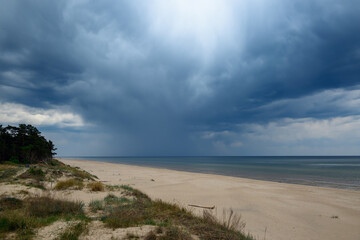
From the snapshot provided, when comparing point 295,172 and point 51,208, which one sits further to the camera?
point 295,172

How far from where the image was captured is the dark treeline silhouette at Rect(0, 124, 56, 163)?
32.7 metres

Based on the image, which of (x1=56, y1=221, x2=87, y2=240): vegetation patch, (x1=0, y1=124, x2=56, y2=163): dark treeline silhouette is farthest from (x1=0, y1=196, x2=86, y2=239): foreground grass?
(x1=0, y1=124, x2=56, y2=163): dark treeline silhouette

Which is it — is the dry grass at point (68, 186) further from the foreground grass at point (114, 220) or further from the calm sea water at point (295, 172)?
the calm sea water at point (295, 172)

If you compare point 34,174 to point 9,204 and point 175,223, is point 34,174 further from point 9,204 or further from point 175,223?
point 175,223

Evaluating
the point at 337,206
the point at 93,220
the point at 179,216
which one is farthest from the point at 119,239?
the point at 337,206

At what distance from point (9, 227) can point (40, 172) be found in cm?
1345

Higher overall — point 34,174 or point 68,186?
point 34,174

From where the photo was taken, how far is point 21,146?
35969 mm

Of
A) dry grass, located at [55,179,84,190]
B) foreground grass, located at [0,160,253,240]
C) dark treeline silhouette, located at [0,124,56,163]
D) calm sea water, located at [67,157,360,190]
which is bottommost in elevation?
calm sea water, located at [67,157,360,190]

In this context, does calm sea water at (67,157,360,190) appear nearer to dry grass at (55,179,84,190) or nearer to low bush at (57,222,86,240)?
dry grass at (55,179,84,190)

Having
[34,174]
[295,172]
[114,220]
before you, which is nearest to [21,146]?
[34,174]

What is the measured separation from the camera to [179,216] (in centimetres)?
730

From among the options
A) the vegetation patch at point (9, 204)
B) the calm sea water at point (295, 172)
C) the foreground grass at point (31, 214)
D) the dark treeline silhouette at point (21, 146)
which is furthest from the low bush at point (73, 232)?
the dark treeline silhouette at point (21, 146)

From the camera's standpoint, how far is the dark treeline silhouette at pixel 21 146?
32688 millimetres
